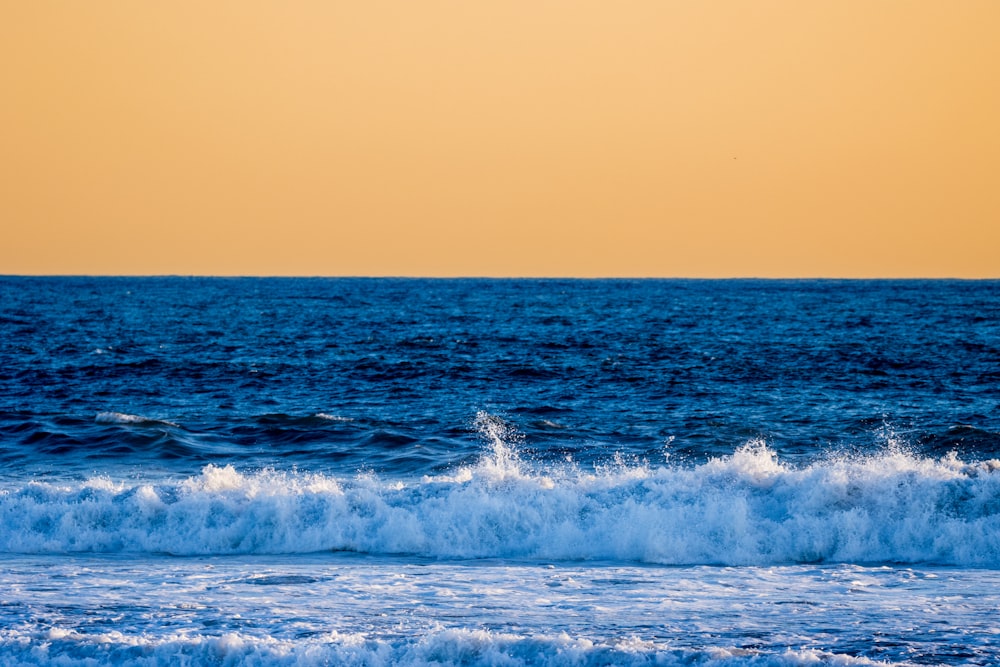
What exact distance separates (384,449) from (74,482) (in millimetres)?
5670

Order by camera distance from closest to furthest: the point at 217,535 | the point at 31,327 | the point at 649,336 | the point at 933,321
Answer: the point at 217,535
the point at 649,336
the point at 31,327
the point at 933,321

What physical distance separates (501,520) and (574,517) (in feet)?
3.43

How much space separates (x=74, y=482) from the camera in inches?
680

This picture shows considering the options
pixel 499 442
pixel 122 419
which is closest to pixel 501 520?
pixel 499 442

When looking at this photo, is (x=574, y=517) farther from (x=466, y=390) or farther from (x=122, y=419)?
(x=466, y=390)

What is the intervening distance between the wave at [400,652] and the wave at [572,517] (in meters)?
4.38

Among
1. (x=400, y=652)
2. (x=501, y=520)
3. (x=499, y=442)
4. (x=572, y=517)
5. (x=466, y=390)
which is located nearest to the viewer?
(x=400, y=652)

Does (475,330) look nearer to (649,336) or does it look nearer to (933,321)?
(649,336)

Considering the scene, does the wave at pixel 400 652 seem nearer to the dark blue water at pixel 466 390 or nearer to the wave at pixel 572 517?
the wave at pixel 572 517

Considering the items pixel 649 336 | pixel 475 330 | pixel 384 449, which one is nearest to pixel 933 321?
pixel 649 336

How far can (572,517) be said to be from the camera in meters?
14.7

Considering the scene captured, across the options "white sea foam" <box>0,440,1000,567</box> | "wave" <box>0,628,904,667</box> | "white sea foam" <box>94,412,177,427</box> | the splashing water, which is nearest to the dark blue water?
"white sea foam" <box>94,412,177,427</box>

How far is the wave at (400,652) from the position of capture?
29.6 feet

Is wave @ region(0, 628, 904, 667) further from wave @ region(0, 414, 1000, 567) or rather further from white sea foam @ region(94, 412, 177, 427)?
white sea foam @ region(94, 412, 177, 427)
